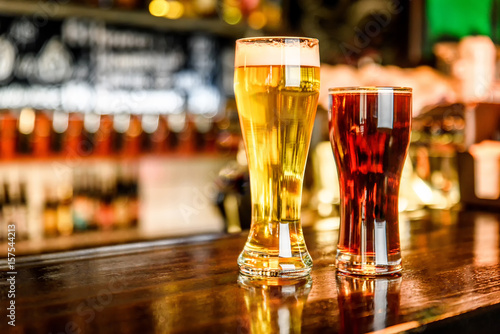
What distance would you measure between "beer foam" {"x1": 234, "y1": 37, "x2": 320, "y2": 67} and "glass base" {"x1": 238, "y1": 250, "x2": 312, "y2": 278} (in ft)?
0.63

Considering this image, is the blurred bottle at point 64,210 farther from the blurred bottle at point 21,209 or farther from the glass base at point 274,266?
the glass base at point 274,266

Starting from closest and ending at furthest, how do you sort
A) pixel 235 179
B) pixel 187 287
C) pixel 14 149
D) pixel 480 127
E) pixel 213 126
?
pixel 187 287
pixel 235 179
pixel 480 127
pixel 14 149
pixel 213 126

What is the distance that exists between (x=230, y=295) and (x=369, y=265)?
0.17 m

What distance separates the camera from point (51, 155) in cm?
277

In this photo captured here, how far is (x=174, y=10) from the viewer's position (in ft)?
10.5

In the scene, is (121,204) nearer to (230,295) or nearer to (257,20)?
(257,20)

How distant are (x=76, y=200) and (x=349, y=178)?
248 cm

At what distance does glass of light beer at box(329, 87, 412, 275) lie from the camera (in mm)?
636

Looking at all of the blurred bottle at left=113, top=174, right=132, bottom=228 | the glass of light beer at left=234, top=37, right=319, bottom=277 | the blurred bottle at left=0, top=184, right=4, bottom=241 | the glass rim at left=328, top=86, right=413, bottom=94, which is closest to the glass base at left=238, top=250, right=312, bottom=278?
the glass of light beer at left=234, top=37, right=319, bottom=277

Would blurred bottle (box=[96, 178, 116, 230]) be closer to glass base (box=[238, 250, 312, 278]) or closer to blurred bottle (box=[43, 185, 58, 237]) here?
blurred bottle (box=[43, 185, 58, 237])

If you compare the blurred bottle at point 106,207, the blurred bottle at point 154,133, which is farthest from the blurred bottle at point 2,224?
the blurred bottle at point 154,133

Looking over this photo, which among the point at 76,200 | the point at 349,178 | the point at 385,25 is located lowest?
the point at 76,200

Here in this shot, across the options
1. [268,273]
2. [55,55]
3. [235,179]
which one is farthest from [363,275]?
[55,55]

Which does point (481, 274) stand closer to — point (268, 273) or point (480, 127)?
point (268, 273)
